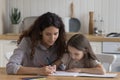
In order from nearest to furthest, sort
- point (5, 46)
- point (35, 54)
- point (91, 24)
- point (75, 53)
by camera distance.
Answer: point (75, 53) → point (35, 54) → point (5, 46) → point (91, 24)

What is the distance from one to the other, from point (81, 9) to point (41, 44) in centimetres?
184

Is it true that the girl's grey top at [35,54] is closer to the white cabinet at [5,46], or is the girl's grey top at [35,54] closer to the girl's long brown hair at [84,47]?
the girl's long brown hair at [84,47]

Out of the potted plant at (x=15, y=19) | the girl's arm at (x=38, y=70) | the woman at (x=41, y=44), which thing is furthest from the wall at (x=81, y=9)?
the girl's arm at (x=38, y=70)

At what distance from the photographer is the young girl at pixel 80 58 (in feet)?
6.73

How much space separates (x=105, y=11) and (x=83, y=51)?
1937 mm

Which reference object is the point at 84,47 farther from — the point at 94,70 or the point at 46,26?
the point at 46,26

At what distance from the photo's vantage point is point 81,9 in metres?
3.96

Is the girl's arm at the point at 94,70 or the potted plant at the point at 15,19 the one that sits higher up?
the potted plant at the point at 15,19

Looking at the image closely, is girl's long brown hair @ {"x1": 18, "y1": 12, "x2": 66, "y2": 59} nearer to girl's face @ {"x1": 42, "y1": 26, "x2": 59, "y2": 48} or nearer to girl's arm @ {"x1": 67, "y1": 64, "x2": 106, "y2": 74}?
girl's face @ {"x1": 42, "y1": 26, "x2": 59, "y2": 48}

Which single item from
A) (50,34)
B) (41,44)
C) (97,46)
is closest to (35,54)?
(41,44)

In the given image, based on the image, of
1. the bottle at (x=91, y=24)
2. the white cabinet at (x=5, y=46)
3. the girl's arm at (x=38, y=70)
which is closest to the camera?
the girl's arm at (x=38, y=70)

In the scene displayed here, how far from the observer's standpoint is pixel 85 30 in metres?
3.98

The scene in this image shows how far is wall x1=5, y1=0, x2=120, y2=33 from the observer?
3.90 metres

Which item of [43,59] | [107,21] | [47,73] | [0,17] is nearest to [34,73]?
[47,73]
